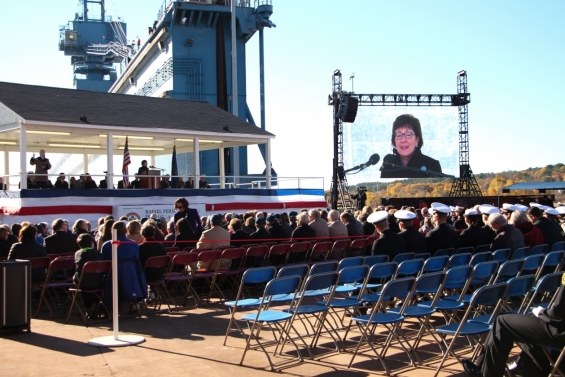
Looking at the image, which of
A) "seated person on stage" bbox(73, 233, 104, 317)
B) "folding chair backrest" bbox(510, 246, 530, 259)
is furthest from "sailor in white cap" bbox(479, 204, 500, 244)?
"seated person on stage" bbox(73, 233, 104, 317)

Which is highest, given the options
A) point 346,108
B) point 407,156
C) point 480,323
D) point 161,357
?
point 346,108

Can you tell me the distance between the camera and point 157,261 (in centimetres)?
877

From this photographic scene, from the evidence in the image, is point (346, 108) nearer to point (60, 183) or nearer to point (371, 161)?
point (371, 161)

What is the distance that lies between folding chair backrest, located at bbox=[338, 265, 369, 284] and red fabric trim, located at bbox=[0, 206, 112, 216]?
12.3 m

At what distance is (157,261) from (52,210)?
9.47 metres

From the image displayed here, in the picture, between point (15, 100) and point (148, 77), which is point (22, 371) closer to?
point (15, 100)

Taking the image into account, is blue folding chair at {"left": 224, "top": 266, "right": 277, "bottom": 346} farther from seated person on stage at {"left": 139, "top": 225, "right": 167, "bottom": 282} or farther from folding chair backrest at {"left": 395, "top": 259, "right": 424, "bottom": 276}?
seated person on stage at {"left": 139, "top": 225, "right": 167, "bottom": 282}

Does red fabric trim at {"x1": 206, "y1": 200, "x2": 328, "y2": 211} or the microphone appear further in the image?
the microphone

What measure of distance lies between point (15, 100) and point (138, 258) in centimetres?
1330

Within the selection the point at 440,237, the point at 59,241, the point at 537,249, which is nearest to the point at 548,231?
the point at 537,249

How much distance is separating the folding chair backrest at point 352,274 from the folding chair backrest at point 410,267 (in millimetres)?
404

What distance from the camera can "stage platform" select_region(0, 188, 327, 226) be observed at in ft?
55.3

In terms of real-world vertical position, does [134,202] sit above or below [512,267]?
above

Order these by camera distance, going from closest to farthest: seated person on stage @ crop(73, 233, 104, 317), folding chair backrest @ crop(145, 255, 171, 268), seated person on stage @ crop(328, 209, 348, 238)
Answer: seated person on stage @ crop(73, 233, 104, 317) → folding chair backrest @ crop(145, 255, 171, 268) → seated person on stage @ crop(328, 209, 348, 238)
